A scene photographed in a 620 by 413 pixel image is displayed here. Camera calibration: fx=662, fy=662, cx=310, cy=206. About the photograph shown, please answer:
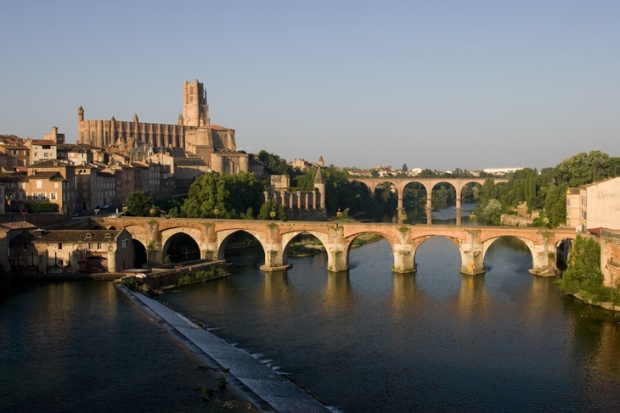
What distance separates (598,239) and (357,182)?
256ft

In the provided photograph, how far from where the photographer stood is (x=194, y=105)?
11812 centimetres

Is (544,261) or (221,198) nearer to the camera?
(544,261)

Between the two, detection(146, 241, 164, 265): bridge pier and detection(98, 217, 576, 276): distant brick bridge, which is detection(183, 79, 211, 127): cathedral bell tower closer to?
detection(98, 217, 576, 276): distant brick bridge

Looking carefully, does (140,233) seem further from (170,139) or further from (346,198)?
(170,139)

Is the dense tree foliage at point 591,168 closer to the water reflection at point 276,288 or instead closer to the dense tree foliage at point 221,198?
the dense tree foliage at point 221,198

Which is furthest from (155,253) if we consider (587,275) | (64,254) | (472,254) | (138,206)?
(587,275)

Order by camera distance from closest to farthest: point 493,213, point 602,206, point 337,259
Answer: point 602,206
point 337,259
point 493,213

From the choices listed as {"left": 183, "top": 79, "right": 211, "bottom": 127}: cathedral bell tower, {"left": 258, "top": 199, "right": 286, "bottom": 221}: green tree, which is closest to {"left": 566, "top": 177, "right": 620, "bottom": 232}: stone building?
{"left": 258, "top": 199, "right": 286, "bottom": 221}: green tree

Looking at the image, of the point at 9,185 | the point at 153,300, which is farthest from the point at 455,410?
the point at 9,185

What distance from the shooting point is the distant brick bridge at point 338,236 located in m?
41.0

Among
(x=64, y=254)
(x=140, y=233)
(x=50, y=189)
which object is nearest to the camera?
(x=64, y=254)

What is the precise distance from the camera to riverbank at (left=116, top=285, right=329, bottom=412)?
21.0m

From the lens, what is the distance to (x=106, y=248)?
41000 mm

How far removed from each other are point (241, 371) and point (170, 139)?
86879 mm
